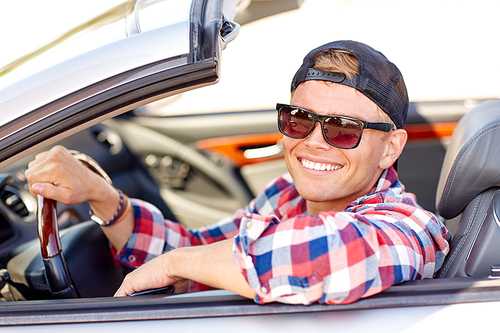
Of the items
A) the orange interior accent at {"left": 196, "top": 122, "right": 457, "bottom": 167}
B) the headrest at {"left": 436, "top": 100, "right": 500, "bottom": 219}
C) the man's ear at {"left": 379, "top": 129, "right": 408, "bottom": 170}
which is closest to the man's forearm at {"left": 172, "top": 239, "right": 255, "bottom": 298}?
the man's ear at {"left": 379, "top": 129, "right": 408, "bottom": 170}

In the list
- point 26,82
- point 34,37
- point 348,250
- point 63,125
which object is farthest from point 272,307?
point 34,37

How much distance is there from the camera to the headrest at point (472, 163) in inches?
58.4

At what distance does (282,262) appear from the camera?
1046mm

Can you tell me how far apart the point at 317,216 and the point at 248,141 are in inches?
79.3

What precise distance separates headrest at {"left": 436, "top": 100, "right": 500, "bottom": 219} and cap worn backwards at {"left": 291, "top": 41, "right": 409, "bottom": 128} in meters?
0.23

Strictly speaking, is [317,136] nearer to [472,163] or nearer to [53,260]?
[472,163]

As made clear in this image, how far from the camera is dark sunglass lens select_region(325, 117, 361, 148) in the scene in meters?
1.44

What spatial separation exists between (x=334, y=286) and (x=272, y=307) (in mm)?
150

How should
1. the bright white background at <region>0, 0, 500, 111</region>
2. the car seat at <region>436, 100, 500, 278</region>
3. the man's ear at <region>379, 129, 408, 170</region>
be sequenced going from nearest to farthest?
the car seat at <region>436, 100, 500, 278</region>
the man's ear at <region>379, 129, 408, 170</region>
the bright white background at <region>0, 0, 500, 111</region>

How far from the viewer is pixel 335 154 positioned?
4.97 ft

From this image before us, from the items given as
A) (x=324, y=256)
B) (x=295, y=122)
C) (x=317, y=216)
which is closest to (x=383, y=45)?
(x=295, y=122)

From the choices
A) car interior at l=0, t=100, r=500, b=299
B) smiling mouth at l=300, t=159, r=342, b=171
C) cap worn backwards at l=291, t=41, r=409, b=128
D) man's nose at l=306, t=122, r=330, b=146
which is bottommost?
car interior at l=0, t=100, r=500, b=299

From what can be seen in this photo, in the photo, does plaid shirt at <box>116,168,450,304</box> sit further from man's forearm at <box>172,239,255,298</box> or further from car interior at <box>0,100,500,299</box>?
car interior at <box>0,100,500,299</box>

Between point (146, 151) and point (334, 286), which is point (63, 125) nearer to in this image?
point (334, 286)
